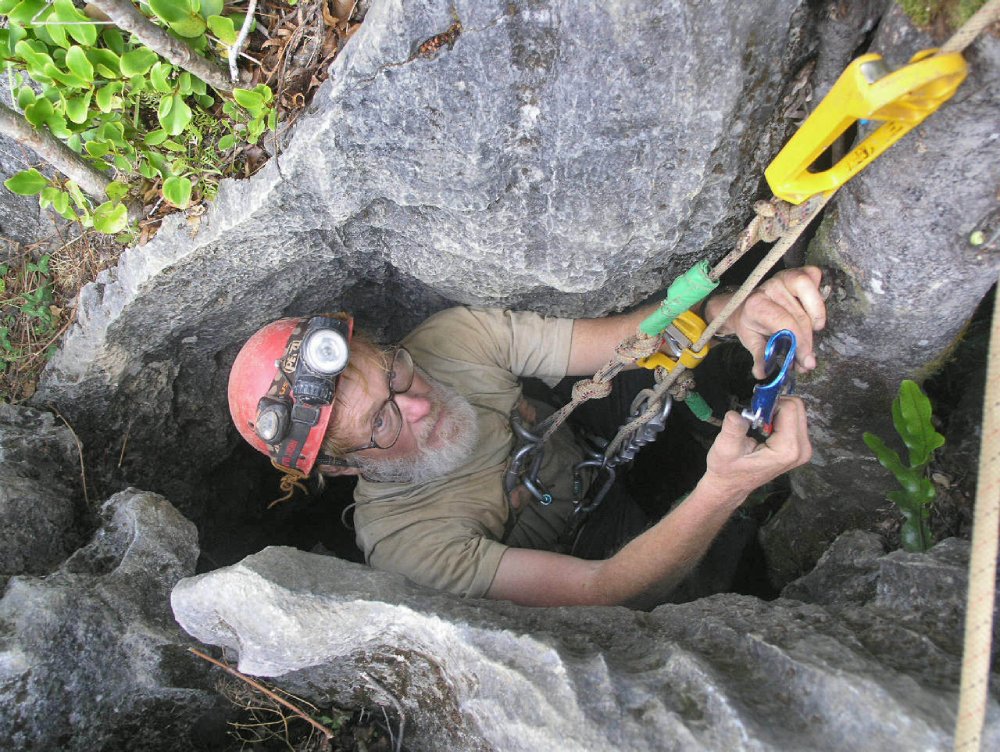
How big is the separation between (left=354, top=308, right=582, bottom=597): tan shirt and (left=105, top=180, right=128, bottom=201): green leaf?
4.52 feet

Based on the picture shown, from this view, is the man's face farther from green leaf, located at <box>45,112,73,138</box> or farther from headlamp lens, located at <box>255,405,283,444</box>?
green leaf, located at <box>45,112,73,138</box>

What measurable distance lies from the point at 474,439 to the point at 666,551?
3.42ft

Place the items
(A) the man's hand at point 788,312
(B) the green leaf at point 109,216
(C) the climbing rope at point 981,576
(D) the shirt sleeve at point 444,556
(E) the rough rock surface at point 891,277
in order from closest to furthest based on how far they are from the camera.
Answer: (C) the climbing rope at point 981,576 → (E) the rough rock surface at point 891,277 → (A) the man's hand at point 788,312 → (B) the green leaf at point 109,216 → (D) the shirt sleeve at point 444,556

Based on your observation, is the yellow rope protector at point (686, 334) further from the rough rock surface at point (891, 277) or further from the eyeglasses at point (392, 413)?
the eyeglasses at point (392, 413)

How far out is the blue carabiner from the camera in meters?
1.94

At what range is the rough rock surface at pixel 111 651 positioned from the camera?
2209mm

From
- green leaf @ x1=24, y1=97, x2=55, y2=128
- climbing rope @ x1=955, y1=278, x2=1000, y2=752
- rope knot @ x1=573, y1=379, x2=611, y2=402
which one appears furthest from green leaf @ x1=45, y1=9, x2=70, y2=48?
climbing rope @ x1=955, y1=278, x2=1000, y2=752

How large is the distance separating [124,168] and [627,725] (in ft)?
8.60

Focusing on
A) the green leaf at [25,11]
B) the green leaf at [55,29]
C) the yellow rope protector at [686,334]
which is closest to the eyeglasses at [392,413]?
the yellow rope protector at [686,334]

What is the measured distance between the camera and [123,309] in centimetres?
278

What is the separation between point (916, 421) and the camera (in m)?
1.96

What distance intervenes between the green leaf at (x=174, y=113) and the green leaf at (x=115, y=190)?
394mm

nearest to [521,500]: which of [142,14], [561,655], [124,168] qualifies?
[561,655]

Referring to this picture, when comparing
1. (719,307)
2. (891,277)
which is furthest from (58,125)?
(891,277)
